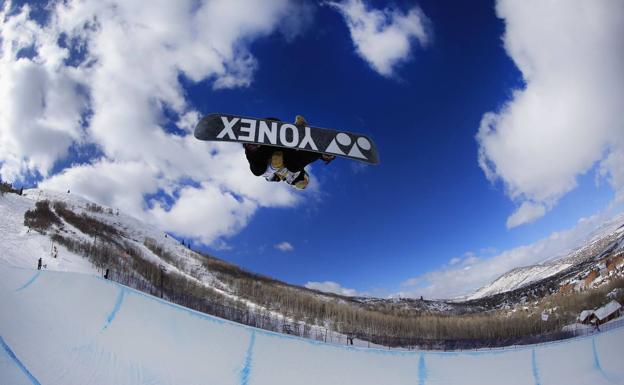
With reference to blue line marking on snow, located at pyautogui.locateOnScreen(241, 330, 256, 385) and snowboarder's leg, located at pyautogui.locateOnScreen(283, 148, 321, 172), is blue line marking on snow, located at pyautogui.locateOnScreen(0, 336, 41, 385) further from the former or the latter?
snowboarder's leg, located at pyautogui.locateOnScreen(283, 148, 321, 172)

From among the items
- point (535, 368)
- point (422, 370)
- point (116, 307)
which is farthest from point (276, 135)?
point (535, 368)

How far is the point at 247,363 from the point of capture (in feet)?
20.5

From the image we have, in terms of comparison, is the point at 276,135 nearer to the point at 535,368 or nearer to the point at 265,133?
the point at 265,133

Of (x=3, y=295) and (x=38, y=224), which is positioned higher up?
(x=38, y=224)

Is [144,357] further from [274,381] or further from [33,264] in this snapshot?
[33,264]

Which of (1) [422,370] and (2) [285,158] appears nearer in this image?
(2) [285,158]

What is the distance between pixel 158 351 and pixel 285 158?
3.40 metres

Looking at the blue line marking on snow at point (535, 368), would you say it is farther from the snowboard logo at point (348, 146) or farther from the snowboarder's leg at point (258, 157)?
the snowboarder's leg at point (258, 157)

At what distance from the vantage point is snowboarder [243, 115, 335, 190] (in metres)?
5.06

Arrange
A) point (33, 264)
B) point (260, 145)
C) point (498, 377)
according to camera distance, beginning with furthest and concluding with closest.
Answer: point (33, 264)
point (498, 377)
point (260, 145)

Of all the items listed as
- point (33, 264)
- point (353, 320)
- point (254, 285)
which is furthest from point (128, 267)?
point (353, 320)

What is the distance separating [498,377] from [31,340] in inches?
299

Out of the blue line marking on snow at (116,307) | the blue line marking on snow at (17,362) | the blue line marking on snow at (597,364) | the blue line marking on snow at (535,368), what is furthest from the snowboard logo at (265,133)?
the blue line marking on snow at (597,364)

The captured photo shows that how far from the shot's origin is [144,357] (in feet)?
19.1
